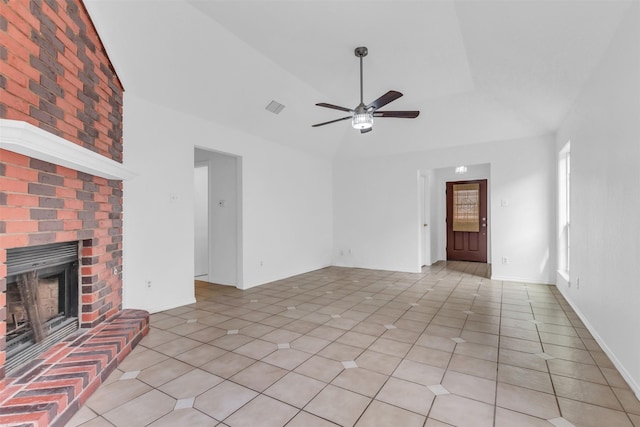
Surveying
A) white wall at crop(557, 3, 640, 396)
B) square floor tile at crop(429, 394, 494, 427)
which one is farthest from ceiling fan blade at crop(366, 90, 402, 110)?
square floor tile at crop(429, 394, 494, 427)

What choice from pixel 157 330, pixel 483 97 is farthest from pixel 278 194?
pixel 483 97

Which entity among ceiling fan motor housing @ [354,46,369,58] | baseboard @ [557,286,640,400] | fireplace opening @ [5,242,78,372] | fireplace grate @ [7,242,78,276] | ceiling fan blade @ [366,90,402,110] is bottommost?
baseboard @ [557,286,640,400]

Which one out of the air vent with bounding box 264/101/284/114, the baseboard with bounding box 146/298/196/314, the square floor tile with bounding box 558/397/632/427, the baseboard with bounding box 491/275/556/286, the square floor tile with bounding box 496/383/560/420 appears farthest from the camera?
the baseboard with bounding box 491/275/556/286

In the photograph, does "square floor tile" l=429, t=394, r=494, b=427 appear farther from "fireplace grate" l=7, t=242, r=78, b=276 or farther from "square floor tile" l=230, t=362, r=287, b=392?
"fireplace grate" l=7, t=242, r=78, b=276

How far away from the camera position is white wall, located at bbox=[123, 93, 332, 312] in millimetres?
3588

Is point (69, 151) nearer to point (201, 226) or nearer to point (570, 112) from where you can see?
point (201, 226)

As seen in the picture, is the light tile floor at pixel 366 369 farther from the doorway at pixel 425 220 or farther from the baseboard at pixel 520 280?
the doorway at pixel 425 220

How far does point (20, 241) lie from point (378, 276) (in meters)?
5.15

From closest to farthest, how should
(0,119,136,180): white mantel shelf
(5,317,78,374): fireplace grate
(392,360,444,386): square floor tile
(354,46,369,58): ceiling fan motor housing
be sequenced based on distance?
1. (0,119,136,180): white mantel shelf
2. (5,317,78,374): fireplace grate
3. (392,360,444,386): square floor tile
4. (354,46,369,58): ceiling fan motor housing

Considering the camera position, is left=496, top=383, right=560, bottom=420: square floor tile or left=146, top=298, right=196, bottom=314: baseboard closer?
left=496, top=383, right=560, bottom=420: square floor tile

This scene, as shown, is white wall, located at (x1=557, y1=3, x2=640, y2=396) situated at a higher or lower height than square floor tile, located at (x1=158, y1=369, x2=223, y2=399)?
higher

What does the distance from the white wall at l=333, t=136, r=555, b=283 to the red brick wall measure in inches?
187

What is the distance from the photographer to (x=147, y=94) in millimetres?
3650

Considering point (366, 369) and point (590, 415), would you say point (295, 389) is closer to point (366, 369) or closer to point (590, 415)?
point (366, 369)
